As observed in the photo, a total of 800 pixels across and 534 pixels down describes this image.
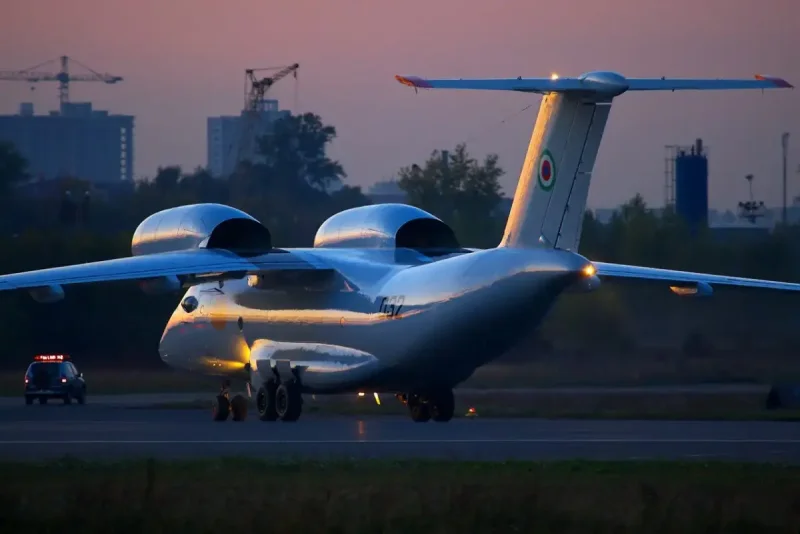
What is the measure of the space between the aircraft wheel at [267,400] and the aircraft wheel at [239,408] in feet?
0.99

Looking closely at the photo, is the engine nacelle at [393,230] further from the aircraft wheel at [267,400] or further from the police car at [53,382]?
the police car at [53,382]

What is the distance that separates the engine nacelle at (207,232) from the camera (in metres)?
25.8

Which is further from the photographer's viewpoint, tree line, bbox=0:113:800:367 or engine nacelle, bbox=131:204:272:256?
tree line, bbox=0:113:800:367

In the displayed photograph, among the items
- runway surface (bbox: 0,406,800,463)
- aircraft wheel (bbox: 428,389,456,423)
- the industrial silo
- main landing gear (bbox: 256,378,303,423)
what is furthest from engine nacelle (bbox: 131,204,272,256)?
the industrial silo

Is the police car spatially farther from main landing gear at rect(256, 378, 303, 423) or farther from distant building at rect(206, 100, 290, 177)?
distant building at rect(206, 100, 290, 177)

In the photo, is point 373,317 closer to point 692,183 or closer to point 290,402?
point 290,402

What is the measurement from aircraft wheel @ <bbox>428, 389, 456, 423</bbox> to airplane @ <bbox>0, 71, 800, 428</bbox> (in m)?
0.03

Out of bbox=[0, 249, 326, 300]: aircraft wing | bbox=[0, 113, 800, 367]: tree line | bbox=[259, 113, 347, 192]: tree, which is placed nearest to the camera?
bbox=[0, 249, 326, 300]: aircraft wing

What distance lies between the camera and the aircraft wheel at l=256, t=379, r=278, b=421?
25875 mm

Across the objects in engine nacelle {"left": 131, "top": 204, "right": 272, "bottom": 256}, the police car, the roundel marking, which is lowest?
the police car

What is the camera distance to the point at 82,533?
10.8 metres

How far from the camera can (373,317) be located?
23.9 meters

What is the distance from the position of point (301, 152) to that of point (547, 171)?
123 ft

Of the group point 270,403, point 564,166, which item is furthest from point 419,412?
point 564,166
